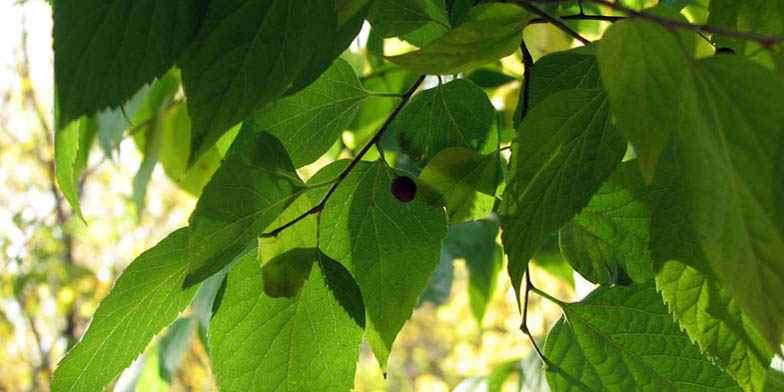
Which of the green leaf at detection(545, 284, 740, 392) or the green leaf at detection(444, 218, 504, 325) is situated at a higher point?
the green leaf at detection(444, 218, 504, 325)

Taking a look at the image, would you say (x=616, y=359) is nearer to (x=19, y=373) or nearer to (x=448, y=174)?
(x=448, y=174)

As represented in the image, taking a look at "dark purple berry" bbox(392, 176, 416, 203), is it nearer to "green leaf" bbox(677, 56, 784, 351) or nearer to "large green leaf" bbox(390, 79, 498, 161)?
"large green leaf" bbox(390, 79, 498, 161)

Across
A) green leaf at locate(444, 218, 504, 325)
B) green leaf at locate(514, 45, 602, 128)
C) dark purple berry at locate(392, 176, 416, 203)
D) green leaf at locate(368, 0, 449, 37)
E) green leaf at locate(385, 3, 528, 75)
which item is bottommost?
dark purple berry at locate(392, 176, 416, 203)

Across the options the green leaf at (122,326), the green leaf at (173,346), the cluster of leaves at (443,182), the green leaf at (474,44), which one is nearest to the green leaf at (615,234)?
the cluster of leaves at (443,182)

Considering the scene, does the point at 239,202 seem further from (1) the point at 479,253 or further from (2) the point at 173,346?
(1) the point at 479,253

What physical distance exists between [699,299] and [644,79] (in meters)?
0.16

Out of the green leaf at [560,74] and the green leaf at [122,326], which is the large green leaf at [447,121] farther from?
the green leaf at [122,326]

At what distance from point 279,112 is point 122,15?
17 centimetres

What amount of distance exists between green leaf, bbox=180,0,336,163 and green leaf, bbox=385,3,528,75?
45 mm

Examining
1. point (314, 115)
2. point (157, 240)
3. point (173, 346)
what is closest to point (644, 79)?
point (314, 115)

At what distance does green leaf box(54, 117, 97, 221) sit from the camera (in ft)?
1.20

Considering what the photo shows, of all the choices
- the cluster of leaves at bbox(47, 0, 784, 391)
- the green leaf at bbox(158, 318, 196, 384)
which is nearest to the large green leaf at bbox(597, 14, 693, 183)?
the cluster of leaves at bbox(47, 0, 784, 391)

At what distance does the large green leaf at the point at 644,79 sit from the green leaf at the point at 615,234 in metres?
0.16

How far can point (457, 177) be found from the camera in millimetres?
437
